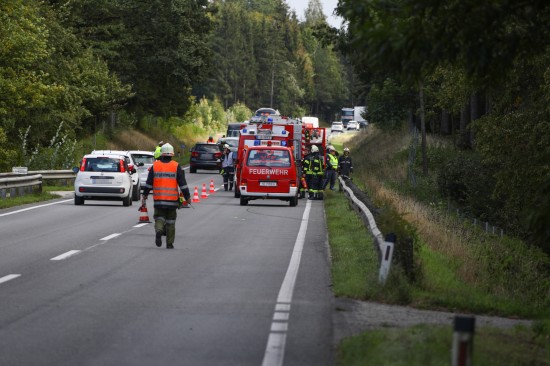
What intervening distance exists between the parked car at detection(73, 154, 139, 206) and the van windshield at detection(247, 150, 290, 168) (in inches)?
152

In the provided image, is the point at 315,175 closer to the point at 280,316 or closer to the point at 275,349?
the point at 280,316

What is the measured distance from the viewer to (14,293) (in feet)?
45.0

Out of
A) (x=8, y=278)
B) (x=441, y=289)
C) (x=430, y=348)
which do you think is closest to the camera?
(x=430, y=348)

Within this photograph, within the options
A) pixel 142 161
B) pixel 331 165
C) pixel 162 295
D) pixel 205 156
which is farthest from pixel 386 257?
pixel 205 156

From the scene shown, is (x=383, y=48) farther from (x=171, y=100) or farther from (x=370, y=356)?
(x=171, y=100)

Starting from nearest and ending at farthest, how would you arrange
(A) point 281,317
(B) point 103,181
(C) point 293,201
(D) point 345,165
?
(A) point 281,317, (B) point 103,181, (C) point 293,201, (D) point 345,165

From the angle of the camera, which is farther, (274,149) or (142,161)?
(142,161)

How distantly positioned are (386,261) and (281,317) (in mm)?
2344

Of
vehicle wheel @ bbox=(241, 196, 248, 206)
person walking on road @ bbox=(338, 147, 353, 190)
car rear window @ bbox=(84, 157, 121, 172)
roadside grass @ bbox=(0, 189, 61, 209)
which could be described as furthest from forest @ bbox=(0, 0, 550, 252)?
car rear window @ bbox=(84, 157, 121, 172)

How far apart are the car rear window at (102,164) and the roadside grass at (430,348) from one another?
24.0 m

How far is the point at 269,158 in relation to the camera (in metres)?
36.4

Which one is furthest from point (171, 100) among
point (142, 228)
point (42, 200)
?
point (142, 228)

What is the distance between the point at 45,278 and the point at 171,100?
6584 cm

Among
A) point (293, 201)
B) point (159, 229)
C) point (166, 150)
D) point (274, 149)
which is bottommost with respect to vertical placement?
point (293, 201)
